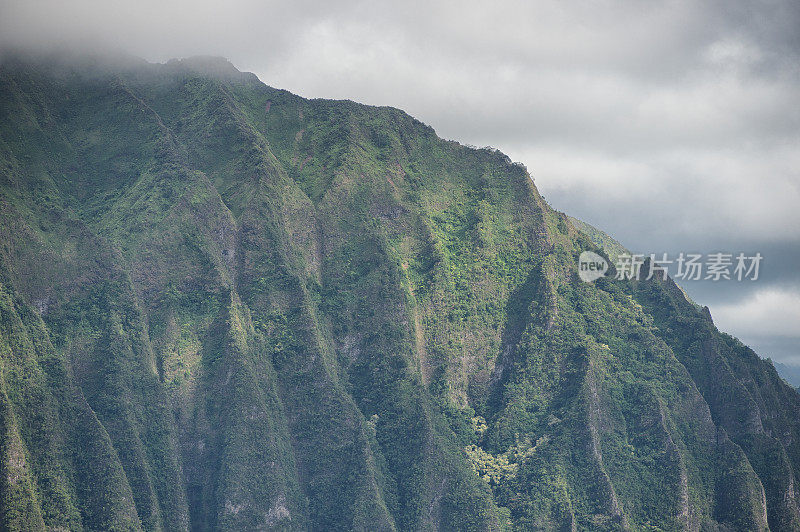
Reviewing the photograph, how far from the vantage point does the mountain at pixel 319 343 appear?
138875 millimetres

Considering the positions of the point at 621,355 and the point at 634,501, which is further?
the point at 621,355

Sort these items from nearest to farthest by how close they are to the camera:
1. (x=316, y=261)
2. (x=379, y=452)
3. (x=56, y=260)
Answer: (x=56, y=260)
(x=379, y=452)
(x=316, y=261)

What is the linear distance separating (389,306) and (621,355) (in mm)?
36902

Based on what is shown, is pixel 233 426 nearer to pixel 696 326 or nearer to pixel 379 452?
pixel 379 452

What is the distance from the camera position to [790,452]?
173 m

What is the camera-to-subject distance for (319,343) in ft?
509

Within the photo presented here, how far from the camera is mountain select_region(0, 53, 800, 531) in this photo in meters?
139

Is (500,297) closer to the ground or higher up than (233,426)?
higher up

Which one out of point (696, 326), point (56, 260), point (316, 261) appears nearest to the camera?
point (56, 260)

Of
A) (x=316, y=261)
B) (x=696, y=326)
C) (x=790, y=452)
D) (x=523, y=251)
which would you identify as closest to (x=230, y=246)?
(x=316, y=261)

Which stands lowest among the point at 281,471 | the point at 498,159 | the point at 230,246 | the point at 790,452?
the point at 281,471

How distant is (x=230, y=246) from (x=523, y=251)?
47.0 metres

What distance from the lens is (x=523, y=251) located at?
177000 mm

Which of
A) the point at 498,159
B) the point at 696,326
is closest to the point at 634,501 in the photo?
the point at 696,326
